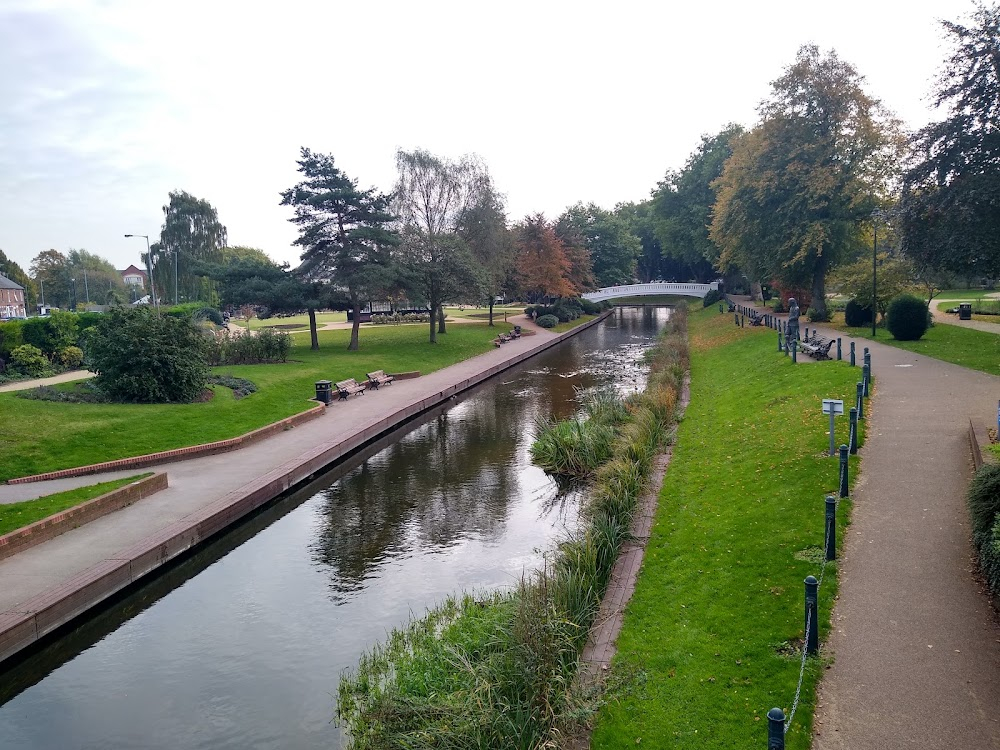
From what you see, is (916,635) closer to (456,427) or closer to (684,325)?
(456,427)

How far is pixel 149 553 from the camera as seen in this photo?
1066cm

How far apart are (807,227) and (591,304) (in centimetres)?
3809

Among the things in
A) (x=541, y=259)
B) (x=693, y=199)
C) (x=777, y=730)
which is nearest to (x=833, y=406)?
(x=777, y=730)

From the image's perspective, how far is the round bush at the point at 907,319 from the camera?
26672mm

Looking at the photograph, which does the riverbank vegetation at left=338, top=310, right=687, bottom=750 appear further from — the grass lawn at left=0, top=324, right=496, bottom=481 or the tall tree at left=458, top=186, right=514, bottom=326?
the tall tree at left=458, top=186, right=514, bottom=326

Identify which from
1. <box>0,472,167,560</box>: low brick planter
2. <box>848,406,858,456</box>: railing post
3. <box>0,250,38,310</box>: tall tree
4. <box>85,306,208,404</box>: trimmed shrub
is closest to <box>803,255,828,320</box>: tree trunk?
<box>848,406,858,456</box>: railing post

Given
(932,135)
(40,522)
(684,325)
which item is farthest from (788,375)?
(684,325)

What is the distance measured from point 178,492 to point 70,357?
18.8 metres

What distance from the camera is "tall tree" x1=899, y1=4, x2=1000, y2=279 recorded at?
813 inches

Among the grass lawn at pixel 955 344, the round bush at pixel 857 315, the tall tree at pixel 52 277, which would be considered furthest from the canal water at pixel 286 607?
the tall tree at pixel 52 277

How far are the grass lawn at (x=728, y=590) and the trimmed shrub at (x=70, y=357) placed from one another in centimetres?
2459

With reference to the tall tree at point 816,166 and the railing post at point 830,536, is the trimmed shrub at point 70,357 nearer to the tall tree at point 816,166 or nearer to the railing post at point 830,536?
the railing post at point 830,536

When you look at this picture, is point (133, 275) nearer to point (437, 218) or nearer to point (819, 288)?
point (437, 218)

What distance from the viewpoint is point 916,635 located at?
22.0 ft
